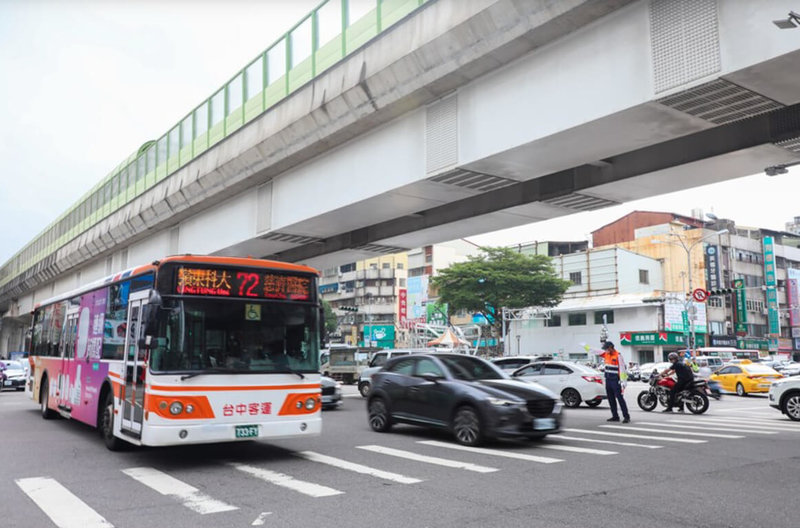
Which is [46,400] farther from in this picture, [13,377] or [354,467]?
[13,377]

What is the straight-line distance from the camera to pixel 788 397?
54.2 ft

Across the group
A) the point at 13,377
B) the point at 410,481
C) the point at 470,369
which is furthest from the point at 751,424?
the point at 13,377

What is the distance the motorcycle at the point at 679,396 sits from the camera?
58.3 feet

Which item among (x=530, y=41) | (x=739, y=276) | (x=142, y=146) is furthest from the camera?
(x=739, y=276)

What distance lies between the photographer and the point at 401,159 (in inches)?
559

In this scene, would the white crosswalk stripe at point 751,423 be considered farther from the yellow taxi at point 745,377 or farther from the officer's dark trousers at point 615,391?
the yellow taxi at point 745,377

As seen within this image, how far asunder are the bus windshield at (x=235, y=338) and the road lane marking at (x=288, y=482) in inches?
51.7

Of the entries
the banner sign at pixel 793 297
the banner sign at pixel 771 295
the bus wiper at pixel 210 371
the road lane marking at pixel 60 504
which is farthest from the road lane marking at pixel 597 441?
the banner sign at pixel 793 297

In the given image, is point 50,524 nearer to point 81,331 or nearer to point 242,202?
point 81,331

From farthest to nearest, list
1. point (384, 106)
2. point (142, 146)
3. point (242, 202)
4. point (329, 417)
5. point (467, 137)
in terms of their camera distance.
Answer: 1. point (142, 146)
2. point (242, 202)
3. point (329, 417)
4. point (384, 106)
5. point (467, 137)

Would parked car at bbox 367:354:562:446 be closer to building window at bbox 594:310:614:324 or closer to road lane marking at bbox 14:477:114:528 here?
road lane marking at bbox 14:477:114:528

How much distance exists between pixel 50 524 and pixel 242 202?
1564 cm

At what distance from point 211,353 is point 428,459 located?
3.44 m

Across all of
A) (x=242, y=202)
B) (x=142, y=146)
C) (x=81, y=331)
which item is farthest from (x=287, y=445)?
(x=142, y=146)
